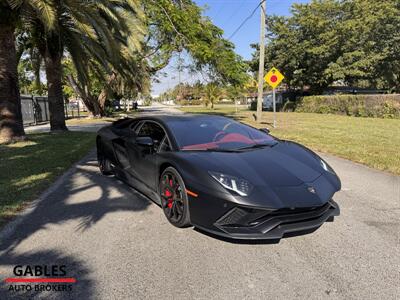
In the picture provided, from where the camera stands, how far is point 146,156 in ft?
13.9

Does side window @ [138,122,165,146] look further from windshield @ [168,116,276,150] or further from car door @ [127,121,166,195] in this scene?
windshield @ [168,116,276,150]

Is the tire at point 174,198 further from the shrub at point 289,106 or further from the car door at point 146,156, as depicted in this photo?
the shrub at point 289,106

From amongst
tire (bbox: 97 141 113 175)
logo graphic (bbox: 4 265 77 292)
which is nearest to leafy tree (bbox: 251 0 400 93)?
tire (bbox: 97 141 113 175)

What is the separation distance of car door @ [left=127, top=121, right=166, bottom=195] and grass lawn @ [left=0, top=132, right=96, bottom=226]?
1.69m

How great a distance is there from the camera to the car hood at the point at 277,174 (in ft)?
9.55

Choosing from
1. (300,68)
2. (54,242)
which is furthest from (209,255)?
(300,68)

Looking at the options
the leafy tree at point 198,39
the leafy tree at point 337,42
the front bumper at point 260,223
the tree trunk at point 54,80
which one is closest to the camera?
the front bumper at point 260,223

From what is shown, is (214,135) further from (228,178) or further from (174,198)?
(228,178)

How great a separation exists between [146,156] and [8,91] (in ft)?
26.1

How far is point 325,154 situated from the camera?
27.9ft

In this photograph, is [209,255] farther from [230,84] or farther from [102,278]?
[230,84]

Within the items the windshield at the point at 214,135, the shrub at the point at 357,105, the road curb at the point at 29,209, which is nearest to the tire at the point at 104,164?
the road curb at the point at 29,209

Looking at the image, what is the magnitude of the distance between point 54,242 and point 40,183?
2561mm

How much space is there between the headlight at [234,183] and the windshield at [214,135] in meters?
0.84
